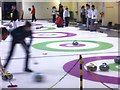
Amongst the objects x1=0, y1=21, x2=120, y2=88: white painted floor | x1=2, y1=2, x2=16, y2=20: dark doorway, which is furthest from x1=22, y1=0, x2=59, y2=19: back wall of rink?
x1=0, y1=21, x2=120, y2=88: white painted floor

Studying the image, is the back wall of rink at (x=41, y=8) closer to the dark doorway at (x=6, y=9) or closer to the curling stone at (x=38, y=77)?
the dark doorway at (x=6, y=9)

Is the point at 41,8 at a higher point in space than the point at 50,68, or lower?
higher

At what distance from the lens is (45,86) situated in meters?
6.38

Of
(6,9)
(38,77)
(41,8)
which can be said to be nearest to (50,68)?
(38,77)

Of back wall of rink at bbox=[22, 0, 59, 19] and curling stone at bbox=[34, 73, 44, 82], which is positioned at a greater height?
back wall of rink at bbox=[22, 0, 59, 19]

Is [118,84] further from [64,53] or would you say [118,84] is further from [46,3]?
[46,3]

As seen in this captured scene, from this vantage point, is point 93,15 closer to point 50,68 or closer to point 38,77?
point 50,68

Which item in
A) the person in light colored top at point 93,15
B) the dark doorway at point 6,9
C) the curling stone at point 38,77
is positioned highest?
the dark doorway at point 6,9

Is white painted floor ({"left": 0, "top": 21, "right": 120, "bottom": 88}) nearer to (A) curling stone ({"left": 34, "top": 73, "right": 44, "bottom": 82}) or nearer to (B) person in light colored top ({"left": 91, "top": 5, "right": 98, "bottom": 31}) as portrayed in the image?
(A) curling stone ({"left": 34, "top": 73, "right": 44, "bottom": 82})

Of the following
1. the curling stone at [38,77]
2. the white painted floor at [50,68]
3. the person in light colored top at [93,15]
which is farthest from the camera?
the person in light colored top at [93,15]

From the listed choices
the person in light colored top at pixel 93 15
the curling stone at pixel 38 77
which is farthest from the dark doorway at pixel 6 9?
the curling stone at pixel 38 77

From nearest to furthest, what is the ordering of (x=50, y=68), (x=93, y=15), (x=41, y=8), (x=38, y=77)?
1. (x=38, y=77)
2. (x=50, y=68)
3. (x=93, y=15)
4. (x=41, y=8)

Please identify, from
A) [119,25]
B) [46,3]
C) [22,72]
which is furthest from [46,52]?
[46,3]

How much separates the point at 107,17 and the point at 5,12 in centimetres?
1676
